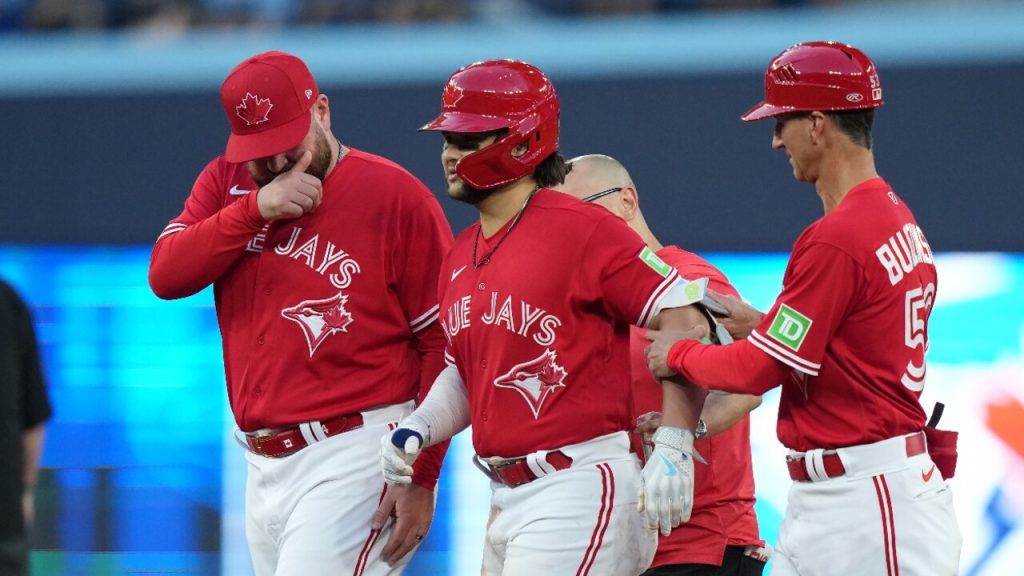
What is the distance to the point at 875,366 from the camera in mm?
3262

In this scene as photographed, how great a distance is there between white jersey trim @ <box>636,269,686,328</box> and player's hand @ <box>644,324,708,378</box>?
0.09m

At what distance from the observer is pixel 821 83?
341 centimetres

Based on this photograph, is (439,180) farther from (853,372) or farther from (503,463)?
(853,372)

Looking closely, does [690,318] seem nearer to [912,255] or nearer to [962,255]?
[912,255]

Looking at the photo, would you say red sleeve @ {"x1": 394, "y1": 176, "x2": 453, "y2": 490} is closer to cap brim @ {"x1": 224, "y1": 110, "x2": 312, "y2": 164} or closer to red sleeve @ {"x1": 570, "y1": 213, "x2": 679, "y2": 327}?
cap brim @ {"x1": 224, "y1": 110, "x2": 312, "y2": 164}

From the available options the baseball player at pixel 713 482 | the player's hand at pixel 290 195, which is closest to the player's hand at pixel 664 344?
the baseball player at pixel 713 482

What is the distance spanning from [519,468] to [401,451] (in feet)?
1.02

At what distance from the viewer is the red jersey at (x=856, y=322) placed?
126 inches

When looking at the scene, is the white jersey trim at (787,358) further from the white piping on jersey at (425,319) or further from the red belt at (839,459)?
the white piping on jersey at (425,319)

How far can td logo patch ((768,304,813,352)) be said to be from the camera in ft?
10.5

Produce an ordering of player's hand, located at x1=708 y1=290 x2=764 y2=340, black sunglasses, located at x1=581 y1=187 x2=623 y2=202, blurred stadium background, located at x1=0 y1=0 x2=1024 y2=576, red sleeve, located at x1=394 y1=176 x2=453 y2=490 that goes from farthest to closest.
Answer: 1. blurred stadium background, located at x1=0 y1=0 x2=1024 y2=576
2. black sunglasses, located at x1=581 y1=187 x2=623 y2=202
3. red sleeve, located at x1=394 y1=176 x2=453 y2=490
4. player's hand, located at x1=708 y1=290 x2=764 y2=340

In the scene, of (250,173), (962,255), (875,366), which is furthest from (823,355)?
(962,255)

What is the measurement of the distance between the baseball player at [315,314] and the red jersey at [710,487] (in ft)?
1.96

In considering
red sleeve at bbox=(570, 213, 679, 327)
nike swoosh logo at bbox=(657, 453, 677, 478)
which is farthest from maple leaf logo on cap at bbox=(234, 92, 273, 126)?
nike swoosh logo at bbox=(657, 453, 677, 478)
